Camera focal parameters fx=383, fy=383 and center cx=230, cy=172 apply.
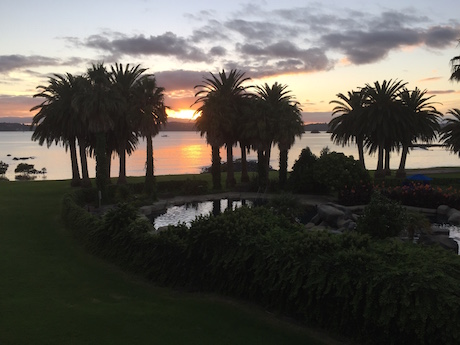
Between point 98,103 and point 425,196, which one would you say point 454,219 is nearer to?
point 425,196

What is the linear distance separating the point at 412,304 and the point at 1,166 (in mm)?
108162

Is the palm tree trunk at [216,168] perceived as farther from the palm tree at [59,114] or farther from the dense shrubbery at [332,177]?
the palm tree at [59,114]

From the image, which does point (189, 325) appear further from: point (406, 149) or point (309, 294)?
point (406, 149)

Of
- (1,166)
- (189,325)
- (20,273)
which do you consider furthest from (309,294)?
(1,166)

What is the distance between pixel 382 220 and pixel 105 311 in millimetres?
14673

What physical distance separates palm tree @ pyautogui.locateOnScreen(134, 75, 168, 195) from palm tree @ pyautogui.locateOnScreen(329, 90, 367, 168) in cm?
2521

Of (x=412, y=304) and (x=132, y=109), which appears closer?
(x=412, y=304)

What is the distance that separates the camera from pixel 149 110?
38.6m

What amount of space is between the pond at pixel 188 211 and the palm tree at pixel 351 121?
2076 cm

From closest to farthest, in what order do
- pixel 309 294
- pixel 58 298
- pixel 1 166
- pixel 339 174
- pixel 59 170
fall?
1. pixel 309 294
2. pixel 58 298
3. pixel 339 174
4. pixel 1 166
5. pixel 59 170

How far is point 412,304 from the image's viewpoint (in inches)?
372

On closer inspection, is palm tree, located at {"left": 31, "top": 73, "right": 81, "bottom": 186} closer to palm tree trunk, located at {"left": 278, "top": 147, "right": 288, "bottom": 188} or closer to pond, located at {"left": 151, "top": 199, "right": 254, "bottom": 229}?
pond, located at {"left": 151, "top": 199, "right": 254, "bottom": 229}

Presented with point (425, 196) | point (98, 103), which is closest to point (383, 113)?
point (425, 196)

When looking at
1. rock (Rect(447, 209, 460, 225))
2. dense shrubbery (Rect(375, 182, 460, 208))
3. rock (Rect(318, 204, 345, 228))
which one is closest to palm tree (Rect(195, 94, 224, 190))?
rock (Rect(318, 204, 345, 228))
